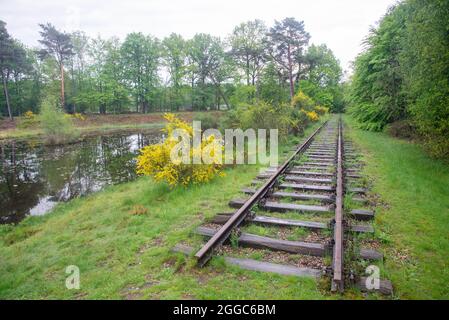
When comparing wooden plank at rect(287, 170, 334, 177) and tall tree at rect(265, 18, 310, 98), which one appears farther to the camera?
tall tree at rect(265, 18, 310, 98)

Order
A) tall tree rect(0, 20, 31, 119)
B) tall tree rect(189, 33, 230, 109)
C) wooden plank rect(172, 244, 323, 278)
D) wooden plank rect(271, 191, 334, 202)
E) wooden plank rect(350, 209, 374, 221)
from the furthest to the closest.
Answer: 1. tall tree rect(189, 33, 230, 109)
2. tall tree rect(0, 20, 31, 119)
3. wooden plank rect(271, 191, 334, 202)
4. wooden plank rect(350, 209, 374, 221)
5. wooden plank rect(172, 244, 323, 278)

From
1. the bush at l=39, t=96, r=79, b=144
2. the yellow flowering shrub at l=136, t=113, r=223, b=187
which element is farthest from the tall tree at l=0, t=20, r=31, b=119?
the yellow flowering shrub at l=136, t=113, r=223, b=187

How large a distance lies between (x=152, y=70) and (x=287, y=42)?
24.0 metres

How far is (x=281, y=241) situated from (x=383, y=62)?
18.4 m

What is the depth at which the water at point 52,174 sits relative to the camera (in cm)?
1052

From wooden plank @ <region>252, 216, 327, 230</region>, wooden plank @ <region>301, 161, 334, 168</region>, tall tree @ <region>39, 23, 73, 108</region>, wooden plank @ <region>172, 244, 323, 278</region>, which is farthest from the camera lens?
tall tree @ <region>39, 23, 73, 108</region>

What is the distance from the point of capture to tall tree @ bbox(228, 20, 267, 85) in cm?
4266

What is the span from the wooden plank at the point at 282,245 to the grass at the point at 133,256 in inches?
25.4

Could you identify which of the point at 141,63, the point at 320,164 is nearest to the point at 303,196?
the point at 320,164

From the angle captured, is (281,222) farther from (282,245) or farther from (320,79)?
(320,79)

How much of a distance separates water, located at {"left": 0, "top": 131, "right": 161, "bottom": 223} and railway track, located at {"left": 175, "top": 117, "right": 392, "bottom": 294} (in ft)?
23.6

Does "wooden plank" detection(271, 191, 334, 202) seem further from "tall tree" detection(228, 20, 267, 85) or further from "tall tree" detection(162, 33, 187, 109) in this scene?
"tall tree" detection(162, 33, 187, 109)
